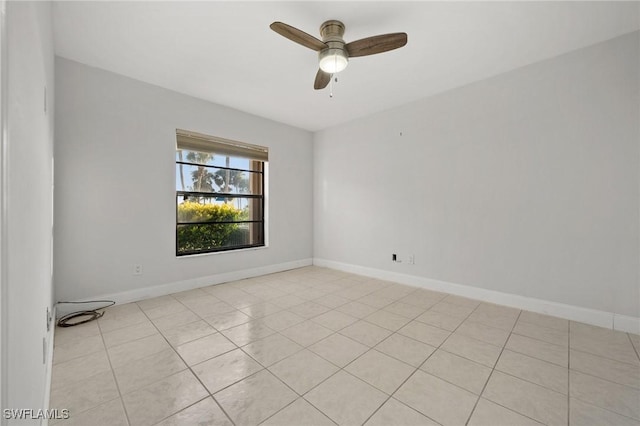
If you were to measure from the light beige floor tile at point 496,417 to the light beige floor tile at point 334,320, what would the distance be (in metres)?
1.25

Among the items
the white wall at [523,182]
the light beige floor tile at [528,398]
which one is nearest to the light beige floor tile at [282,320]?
the light beige floor tile at [528,398]

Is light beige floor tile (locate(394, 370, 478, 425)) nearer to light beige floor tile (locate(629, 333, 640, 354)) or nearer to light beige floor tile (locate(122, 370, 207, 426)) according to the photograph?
light beige floor tile (locate(122, 370, 207, 426))

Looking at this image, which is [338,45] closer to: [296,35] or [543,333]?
[296,35]

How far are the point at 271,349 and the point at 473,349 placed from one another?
1.66 metres

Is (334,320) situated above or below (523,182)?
below

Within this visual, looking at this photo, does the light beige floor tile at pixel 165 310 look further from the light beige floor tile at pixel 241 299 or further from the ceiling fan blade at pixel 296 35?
the ceiling fan blade at pixel 296 35

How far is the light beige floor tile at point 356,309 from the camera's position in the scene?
2850 millimetres

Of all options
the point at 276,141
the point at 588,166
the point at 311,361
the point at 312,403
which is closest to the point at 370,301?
the point at 311,361

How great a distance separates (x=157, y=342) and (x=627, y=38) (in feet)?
16.6

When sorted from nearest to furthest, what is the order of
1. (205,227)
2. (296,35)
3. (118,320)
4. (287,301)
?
(296,35), (118,320), (287,301), (205,227)

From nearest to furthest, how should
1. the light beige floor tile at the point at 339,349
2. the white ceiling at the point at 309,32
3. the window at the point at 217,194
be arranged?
the light beige floor tile at the point at 339,349 → the white ceiling at the point at 309,32 → the window at the point at 217,194

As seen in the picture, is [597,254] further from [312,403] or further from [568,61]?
[312,403]

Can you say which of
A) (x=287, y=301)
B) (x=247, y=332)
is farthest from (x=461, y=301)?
(x=247, y=332)

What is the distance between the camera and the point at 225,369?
1877 mm
